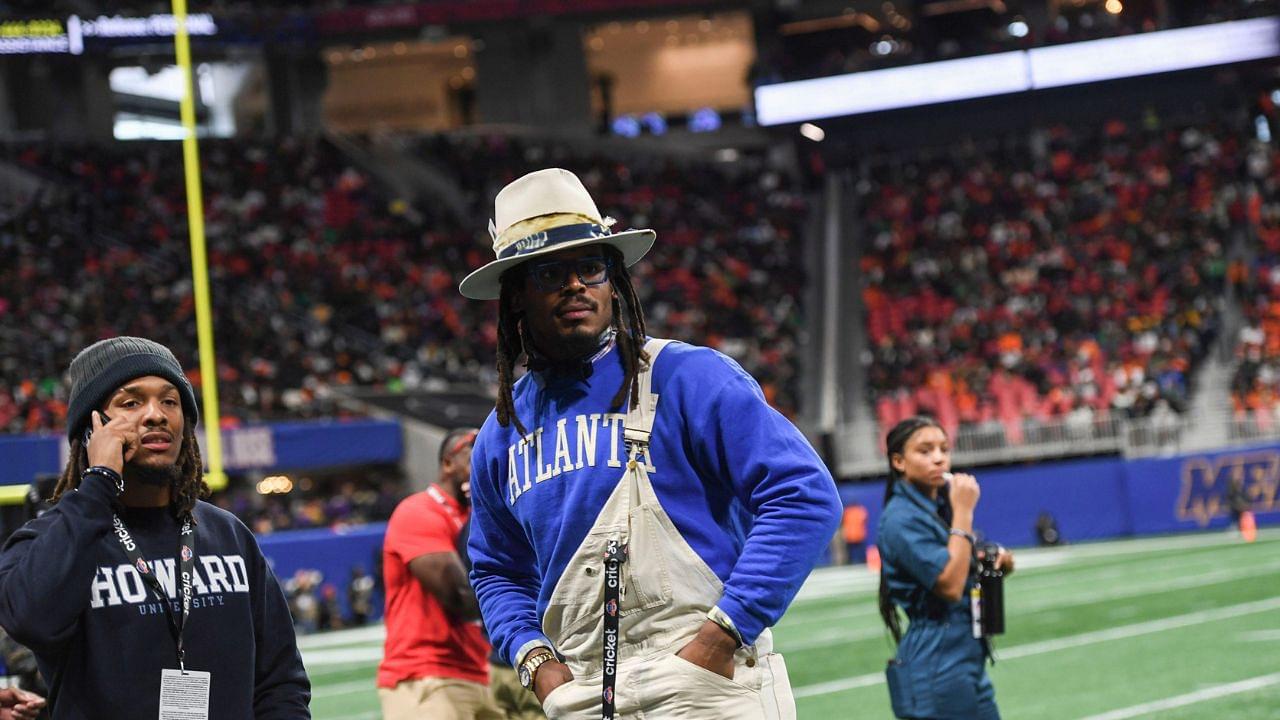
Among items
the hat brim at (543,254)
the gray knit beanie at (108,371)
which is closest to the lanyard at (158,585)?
the gray knit beanie at (108,371)

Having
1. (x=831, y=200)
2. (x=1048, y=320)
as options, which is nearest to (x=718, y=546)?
(x=1048, y=320)

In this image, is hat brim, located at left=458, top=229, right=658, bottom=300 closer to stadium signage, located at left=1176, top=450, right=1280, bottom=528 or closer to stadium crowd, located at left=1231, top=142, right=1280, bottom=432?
stadium signage, located at left=1176, top=450, right=1280, bottom=528

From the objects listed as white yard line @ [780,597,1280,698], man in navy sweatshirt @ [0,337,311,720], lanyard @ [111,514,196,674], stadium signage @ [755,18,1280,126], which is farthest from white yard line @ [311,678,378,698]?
stadium signage @ [755,18,1280,126]

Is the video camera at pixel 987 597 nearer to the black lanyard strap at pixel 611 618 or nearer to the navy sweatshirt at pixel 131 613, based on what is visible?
the black lanyard strap at pixel 611 618

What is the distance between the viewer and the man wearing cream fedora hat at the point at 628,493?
3254 millimetres

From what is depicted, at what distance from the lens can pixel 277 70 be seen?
4131cm

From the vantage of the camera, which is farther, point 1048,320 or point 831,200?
point 831,200

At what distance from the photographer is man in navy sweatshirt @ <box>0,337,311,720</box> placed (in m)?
3.15

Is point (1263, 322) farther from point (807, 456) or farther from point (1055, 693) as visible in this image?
point (807, 456)

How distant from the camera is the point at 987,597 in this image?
229 inches

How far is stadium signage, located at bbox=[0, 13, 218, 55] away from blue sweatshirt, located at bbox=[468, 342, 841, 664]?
35.2 m

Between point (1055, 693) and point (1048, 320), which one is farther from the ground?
point (1048, 320)

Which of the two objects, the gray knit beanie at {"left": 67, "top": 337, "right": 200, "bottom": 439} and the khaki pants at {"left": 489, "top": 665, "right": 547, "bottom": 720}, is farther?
the khaki pants at {"left": 489, "top": 665, "right": 547, "bottom": 720}

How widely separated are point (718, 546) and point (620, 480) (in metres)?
0.25
